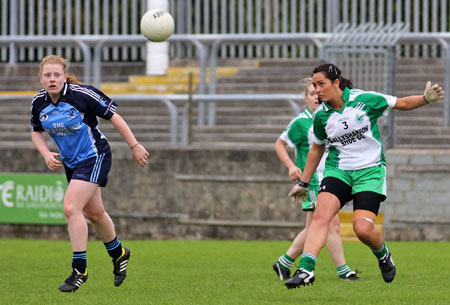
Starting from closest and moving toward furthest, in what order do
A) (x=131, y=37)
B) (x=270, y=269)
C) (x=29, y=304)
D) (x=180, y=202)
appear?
(x=29, y=304), (x=270, y=269), (x=180, y=202), (x=131, y=37)

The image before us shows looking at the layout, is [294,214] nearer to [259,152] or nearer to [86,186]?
[259,152]

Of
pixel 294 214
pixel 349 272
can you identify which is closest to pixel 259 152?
pixel 294 214

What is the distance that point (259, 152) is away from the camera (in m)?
16.7

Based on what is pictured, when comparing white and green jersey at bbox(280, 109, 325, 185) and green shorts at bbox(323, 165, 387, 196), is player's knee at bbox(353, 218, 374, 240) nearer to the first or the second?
green shorts at bbox(323, 165, 387, 196)

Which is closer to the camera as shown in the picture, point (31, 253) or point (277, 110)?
point (31, 253)

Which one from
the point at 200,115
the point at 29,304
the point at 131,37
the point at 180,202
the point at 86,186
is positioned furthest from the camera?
the point at 131,37

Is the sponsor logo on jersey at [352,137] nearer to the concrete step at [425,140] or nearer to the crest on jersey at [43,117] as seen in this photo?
the crest on jersey at [43,117]

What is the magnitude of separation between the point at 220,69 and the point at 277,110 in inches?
88.1

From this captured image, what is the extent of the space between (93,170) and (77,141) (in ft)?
0.93

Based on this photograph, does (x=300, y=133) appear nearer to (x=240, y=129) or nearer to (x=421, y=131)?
(x=421, y=131)

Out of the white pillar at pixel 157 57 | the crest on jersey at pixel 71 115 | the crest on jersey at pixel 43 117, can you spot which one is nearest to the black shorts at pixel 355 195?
the crest on jersey at pixel 71 115

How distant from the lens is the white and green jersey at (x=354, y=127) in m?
9.09

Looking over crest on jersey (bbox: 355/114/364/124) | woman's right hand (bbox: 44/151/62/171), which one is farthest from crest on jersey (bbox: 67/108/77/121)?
crest on jersey (bbox: 355/114/364/124)

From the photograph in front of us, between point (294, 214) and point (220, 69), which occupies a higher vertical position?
point (220, 69)
